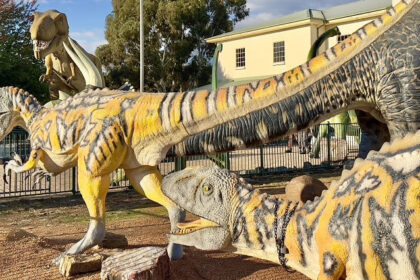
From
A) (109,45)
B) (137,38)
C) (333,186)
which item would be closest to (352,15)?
(137,38)

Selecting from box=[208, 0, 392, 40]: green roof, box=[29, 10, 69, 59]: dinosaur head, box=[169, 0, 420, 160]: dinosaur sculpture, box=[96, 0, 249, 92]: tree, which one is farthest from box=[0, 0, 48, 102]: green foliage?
box=[169, 0, 420, 160]: dinosaur sculpture

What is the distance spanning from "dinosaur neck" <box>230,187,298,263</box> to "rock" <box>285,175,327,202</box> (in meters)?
4.49

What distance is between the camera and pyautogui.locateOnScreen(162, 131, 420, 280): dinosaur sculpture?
2.01 metres

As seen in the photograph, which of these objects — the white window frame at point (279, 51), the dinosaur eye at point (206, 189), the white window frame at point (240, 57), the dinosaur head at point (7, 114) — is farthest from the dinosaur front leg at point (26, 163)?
the white window frame at point (240, 57)

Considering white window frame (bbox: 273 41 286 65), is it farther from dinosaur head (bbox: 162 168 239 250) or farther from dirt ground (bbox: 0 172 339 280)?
dinosaur head (bbox: 162 168 239 250)

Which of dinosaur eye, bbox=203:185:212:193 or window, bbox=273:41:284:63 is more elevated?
window, bbox=273:41:284:63

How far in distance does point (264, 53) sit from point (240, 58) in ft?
6.14

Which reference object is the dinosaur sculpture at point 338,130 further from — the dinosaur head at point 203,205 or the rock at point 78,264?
the dinosaur head at point 203,205

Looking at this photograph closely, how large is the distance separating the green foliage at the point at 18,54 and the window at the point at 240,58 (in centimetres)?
1038

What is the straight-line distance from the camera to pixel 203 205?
247 centimetres

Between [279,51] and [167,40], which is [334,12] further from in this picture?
[167,40]

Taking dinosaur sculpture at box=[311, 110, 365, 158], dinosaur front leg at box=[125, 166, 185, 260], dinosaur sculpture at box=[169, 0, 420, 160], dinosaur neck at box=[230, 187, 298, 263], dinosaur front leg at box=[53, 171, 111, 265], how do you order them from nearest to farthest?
1. dinosaur neck at box=[230, 187, 298, 263]
2. dinosaur sculpture at box=[169, 0, 420, 160]
3. dinosaur front leg at box=[53, 171, 111, 265]
4. dinosaur front leg at box=[125, 166, 185, 260]
5. dinosaur sculpture at box=[311, 110, 365, 158]

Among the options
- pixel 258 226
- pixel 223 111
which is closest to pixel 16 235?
pixel 223 111

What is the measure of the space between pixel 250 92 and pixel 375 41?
0.98 metres
